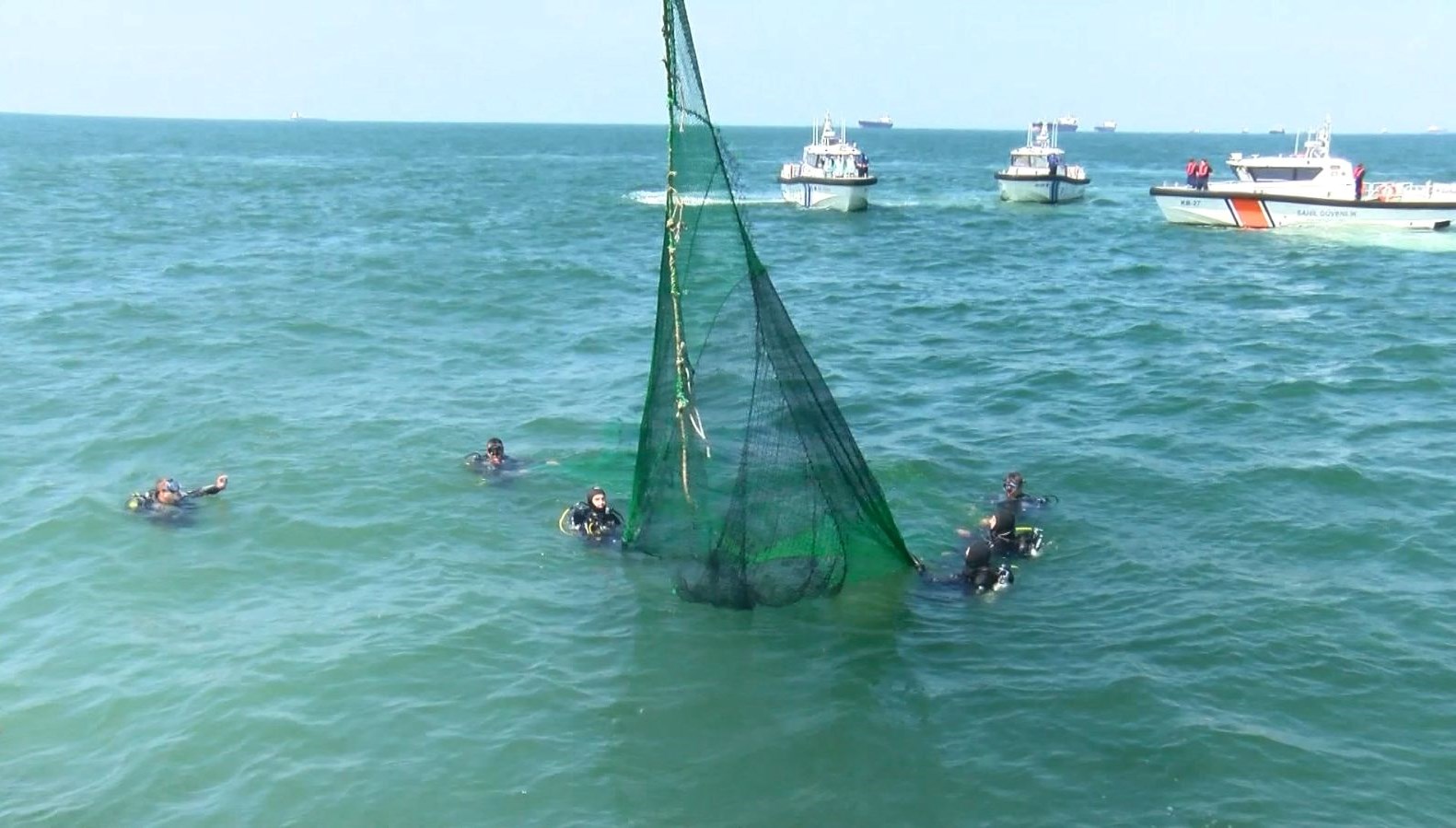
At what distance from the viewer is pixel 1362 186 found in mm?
48812

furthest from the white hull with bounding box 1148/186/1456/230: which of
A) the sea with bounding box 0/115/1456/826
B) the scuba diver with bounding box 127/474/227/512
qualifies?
the scuba diver with bounding box 127/474/227/512

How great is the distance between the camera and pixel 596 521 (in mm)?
16609

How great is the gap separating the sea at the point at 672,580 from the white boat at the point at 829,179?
25.8m

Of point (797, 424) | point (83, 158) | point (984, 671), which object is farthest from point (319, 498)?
point (83, 158)

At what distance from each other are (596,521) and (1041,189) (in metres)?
54.7

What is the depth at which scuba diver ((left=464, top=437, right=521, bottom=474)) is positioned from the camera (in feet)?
63.4

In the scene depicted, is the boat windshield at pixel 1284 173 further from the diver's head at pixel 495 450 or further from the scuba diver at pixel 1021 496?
the diver's head at pixel 495 450

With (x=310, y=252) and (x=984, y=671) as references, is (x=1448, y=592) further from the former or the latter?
(x=310, y=252)

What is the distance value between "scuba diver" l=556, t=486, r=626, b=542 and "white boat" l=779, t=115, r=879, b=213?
46156mm

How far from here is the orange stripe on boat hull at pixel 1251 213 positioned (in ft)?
161

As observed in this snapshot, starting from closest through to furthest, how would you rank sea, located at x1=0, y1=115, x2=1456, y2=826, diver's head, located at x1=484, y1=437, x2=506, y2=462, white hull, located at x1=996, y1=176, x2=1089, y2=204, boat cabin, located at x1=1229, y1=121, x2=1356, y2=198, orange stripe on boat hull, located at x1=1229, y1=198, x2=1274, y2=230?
sea, located at x1=0, y1=115, x2=1456, y2=826 → diver's head, located at x1=484, y1=437, x2=506, y2=462 → boat cabin, located at x1=1229, y1=121, x2=1356, y2=198 → orange stripe on boat hull, located at x1=1229, y1=198, x2=1274, y2=230 → white hull, located at x1=996, y1=176, x2=1089, y2=204

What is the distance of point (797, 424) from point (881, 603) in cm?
294

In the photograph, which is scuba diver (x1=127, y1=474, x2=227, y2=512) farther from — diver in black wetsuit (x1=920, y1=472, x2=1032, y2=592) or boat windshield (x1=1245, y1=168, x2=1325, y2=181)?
boat windshield (x1=1245, y1=168, x2=1325, y2=181)

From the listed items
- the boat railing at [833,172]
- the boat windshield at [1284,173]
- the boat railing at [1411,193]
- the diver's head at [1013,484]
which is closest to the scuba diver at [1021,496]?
the diver's head at [1013,484]
